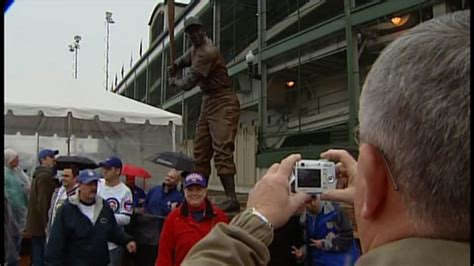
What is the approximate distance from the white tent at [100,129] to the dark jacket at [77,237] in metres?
4.81

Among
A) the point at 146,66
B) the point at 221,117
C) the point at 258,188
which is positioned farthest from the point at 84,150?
the point at 146,66

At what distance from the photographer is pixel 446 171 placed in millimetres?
850

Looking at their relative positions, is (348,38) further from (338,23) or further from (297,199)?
(297,199)

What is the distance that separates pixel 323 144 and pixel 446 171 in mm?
12645

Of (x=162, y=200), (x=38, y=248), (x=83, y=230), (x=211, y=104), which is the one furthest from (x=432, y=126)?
(x=38, y=248)

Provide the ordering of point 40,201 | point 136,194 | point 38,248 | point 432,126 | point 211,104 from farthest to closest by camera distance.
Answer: point 136,194 → point 40,201 → point 38,248 → point 211,104 → point 432,126

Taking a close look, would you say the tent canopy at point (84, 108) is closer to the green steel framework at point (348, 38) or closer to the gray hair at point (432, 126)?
the green steel framework at point (348, 38)

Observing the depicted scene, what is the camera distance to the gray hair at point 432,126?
0.84 m

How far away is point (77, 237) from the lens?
4371mm

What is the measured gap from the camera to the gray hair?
0.84 m

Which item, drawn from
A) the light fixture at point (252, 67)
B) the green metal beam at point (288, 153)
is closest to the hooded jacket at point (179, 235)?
the green metal beam at point (288, 153)

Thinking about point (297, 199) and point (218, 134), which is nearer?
point (297, 199)

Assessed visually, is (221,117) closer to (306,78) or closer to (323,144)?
(323,144)

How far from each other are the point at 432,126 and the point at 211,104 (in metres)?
4.75
